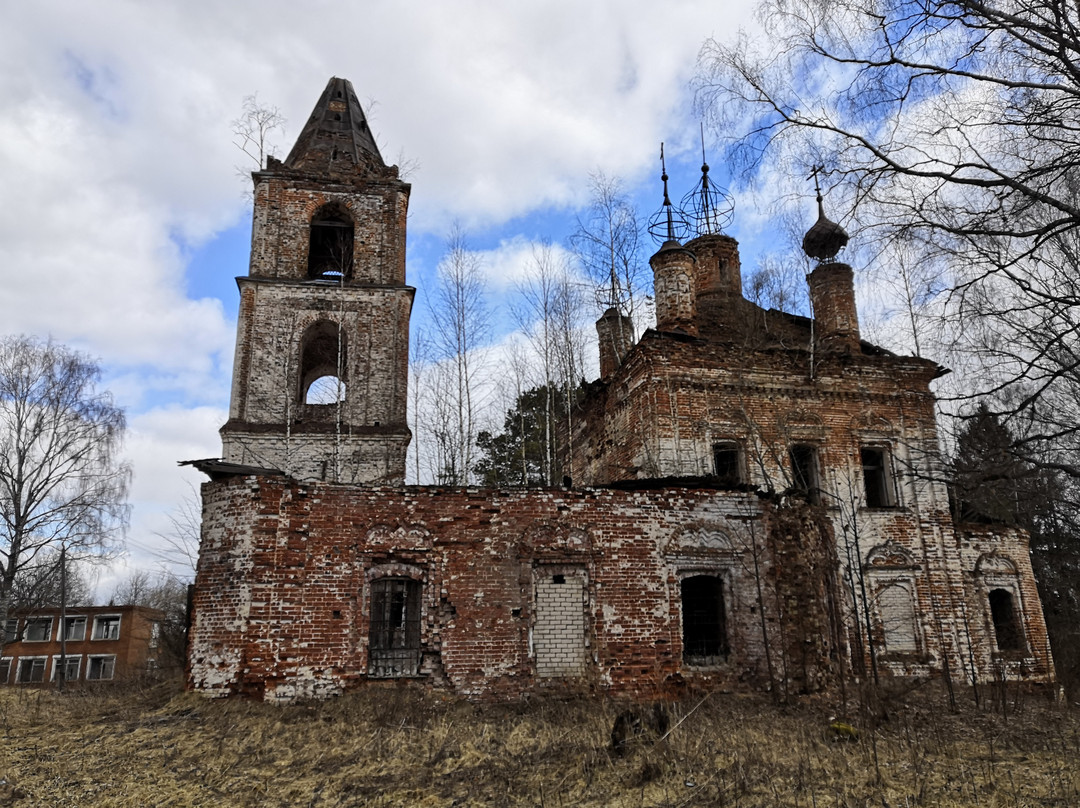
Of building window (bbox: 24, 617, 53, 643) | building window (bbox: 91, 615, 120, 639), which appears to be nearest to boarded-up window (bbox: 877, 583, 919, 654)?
building window (bbox: 91, 615, 120, 639)

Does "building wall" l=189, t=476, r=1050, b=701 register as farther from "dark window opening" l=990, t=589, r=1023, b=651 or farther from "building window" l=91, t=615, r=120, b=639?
"building window" l=91, t=615, r=120, b=639

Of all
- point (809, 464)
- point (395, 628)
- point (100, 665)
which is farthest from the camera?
point (100, 665)

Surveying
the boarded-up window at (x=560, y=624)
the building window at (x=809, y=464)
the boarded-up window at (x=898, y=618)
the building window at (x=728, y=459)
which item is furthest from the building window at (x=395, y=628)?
the boarded-up window at (x=898, y=618)

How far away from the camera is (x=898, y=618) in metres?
15.3

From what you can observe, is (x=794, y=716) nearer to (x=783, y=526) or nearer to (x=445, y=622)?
(x=783, y=526)

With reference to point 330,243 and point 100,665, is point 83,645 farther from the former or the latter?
point 330,243

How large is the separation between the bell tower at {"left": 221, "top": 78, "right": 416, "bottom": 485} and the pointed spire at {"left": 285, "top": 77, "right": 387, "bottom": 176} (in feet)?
0.16

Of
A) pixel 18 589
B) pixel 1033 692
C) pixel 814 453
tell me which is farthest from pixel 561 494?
pixel 18 589

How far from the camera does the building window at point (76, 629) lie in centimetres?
4044

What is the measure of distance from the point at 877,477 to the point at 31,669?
42952mm

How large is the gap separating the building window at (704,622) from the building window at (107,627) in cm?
3906

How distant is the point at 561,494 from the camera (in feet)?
39.3

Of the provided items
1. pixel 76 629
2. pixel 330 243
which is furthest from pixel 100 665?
pixel 330 243

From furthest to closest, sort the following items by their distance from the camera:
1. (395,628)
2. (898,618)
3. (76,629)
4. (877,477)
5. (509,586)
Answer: (76,629) → (877,477) → (898,618) → (509,586) → (395,628)
